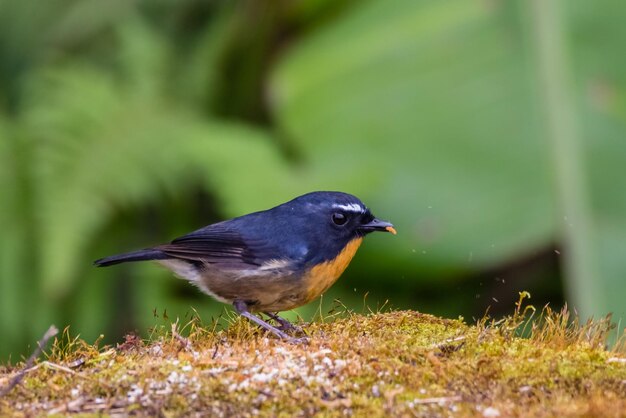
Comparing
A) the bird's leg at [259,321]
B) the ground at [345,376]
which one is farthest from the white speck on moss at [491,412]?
the bird's leg at [259,321]

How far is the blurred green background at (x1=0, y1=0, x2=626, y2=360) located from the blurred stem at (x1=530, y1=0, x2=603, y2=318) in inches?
0.4

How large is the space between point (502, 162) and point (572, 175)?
44 centimetres

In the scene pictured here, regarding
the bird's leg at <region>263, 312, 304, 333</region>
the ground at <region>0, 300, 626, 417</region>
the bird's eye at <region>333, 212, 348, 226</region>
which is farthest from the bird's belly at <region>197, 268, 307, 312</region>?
the ground at <region>0, 300, 626, 417</region>

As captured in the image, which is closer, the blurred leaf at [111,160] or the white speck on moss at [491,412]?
the white speck on moss at [491,412]

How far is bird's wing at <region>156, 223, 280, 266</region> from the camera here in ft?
14.1

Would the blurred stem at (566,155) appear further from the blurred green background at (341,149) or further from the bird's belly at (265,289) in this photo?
the bird's belly at (265,289)

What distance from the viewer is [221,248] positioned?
4406mm

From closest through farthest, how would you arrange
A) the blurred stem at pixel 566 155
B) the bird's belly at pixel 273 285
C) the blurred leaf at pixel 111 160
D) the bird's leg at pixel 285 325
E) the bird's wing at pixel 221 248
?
the bird's leg at pixel 285 325 → the bird's belly at pixel 273 285 → the bird's wing at pixel 221 248 → the blurred stem at pixel 566 155 → the blurred leaf at pixel 111 160

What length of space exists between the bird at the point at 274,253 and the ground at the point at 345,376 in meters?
0.81

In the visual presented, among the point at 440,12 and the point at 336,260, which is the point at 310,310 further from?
the point at 440,12

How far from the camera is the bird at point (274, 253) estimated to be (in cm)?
419

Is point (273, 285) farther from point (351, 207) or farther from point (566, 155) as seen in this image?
point (566, 155)

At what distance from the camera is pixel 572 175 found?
566 cm

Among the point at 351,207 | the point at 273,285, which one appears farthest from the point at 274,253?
the point at 351,207
